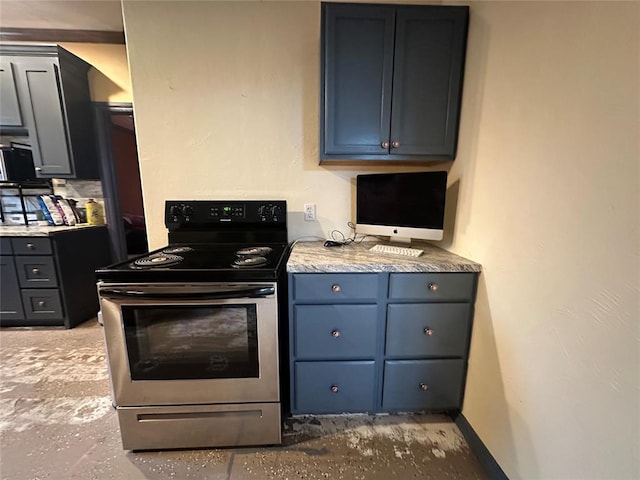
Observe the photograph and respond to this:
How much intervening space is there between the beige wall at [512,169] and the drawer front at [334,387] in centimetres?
55

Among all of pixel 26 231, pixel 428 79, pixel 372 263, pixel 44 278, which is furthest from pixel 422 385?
pixel 26 231

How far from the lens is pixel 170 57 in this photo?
1668 millimetres

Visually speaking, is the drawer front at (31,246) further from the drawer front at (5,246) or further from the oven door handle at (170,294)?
the oven door handle at (170,294)

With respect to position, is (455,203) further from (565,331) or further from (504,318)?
(565,331)

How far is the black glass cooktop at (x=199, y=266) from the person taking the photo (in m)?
1.16

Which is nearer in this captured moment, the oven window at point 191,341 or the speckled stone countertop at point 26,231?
the oven window at point 191,341

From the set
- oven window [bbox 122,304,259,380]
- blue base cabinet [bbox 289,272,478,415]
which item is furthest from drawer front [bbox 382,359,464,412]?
oven window [bbox 122,304,259,380]

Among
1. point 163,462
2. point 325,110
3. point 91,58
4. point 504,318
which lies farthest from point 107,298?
point 91,58

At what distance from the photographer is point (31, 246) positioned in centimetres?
226

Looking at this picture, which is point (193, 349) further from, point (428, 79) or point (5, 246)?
point (5, 246)

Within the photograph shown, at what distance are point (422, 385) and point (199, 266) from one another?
131cm

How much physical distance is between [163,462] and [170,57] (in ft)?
7.25

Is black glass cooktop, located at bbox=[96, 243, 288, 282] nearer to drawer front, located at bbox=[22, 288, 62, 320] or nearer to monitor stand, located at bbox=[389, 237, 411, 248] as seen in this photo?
monitor stand, located at bbox=[389, 237, 411, 248]

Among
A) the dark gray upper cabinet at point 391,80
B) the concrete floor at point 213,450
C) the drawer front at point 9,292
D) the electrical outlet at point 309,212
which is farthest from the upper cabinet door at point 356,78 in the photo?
the drawer front at point 9,292
